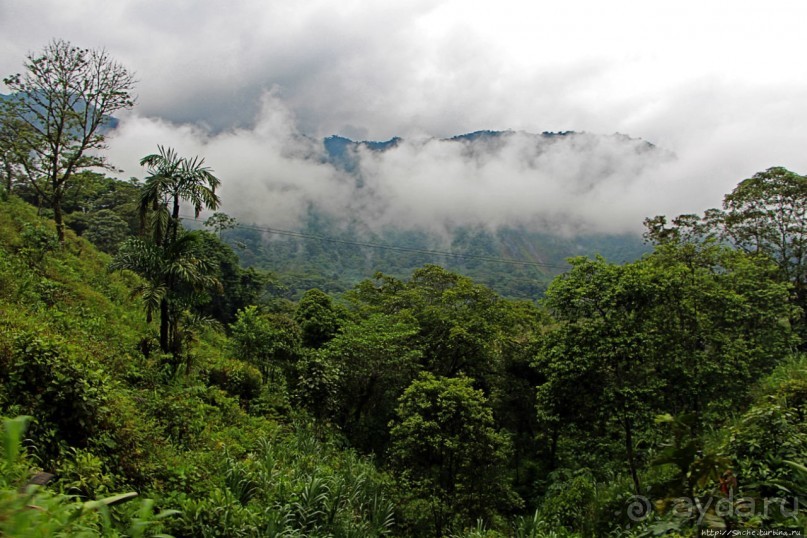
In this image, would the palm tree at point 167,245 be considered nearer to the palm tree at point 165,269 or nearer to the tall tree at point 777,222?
the palm tree at point 165,269

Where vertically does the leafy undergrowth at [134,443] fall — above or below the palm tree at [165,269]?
below

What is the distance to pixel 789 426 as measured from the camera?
17.0 feet

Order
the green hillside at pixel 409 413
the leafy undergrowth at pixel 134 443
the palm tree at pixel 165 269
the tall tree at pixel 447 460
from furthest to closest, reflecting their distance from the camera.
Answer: the tall tree at pixel 447 460, the palm tree at pixel 165 269, the green hillside at pixel 409 413, the leafy undergrowth at pixel 134 443

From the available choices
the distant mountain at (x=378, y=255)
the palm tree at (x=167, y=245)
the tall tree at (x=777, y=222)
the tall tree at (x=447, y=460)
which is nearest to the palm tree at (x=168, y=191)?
the palm tree at (x=167, y=245)

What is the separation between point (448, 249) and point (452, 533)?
166 meters

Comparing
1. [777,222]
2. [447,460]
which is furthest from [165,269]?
[777,222]

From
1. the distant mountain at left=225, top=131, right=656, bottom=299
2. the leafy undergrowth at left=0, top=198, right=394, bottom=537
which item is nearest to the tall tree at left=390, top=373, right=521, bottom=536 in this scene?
the leafy undergrowth at left=0, top=198, right=394, bottom=537

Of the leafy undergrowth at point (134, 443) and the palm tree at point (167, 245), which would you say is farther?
the palm tree at point (167, 245)

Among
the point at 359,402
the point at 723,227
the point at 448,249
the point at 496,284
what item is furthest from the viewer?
the point at 448,249

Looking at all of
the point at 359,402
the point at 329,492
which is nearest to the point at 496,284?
the point at 359,402

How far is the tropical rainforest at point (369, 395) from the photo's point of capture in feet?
15.6

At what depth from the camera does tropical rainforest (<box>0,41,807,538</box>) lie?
4746 millimetres

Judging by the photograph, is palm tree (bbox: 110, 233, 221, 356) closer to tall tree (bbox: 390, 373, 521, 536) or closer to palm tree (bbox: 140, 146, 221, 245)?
palm tree (bbox: 140, 146, 221, 245)

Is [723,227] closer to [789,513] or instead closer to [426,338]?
[426,338]
